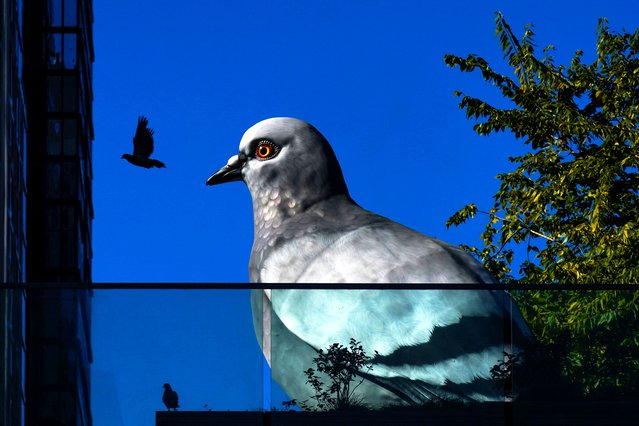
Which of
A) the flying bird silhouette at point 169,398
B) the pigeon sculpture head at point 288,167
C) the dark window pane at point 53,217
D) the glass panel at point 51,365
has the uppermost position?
the dark window pane at point 53,217

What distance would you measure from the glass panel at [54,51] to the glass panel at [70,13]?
765 mm

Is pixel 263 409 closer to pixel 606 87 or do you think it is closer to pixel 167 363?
pixel 167 363

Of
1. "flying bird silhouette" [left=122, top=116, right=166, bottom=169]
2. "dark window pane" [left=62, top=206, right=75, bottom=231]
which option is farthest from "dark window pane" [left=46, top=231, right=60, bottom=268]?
"flying bird silhouette" [left=122, top=116, right=166, bottom=169]

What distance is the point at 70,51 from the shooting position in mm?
48625

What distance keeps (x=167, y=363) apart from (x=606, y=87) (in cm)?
1576

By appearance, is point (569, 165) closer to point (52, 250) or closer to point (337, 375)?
point (337, 375)

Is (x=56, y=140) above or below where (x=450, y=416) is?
above

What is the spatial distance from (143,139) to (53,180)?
22.6 m

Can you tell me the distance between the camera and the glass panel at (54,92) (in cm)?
4775

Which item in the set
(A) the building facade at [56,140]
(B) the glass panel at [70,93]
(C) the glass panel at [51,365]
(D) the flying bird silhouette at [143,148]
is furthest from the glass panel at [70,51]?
(C) the glass panel at [51,365]

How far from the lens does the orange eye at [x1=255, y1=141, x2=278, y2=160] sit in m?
11.8

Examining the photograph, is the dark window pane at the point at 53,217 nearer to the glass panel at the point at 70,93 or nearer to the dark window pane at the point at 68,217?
the dark window pane at the point at 68,217

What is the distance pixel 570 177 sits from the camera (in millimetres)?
22109

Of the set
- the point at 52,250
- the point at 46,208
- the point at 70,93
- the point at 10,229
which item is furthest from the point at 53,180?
the point at 10,229
